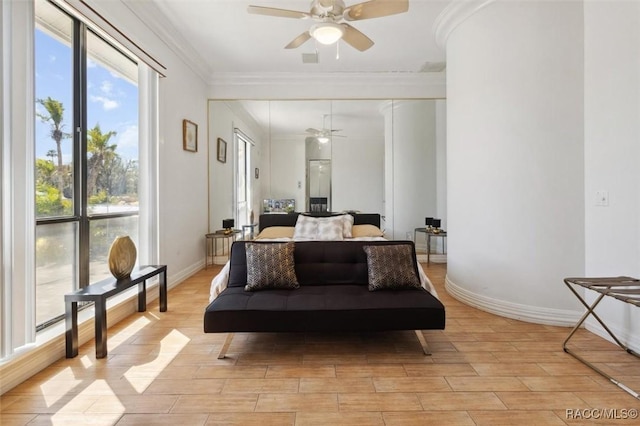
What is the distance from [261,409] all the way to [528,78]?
3.41m

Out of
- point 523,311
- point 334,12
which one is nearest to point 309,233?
point 523,311

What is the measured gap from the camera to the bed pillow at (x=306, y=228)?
4416 mm

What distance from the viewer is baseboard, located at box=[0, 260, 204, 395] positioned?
193 cm

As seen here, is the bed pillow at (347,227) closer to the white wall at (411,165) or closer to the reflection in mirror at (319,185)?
the reflection in mirror at (319,185)

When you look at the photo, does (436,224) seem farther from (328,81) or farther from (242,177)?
(242,177)

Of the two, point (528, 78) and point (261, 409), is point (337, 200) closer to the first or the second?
point (528, 78)

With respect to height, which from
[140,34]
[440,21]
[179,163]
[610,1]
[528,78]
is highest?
[440,21]

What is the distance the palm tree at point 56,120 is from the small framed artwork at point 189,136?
6.13 feet

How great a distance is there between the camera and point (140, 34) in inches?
131

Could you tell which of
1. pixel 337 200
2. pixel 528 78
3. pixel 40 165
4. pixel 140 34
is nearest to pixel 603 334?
pixel 528 78

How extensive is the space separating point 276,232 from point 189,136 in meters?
1.85

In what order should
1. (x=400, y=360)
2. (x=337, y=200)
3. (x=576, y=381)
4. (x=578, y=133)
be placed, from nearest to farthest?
(x=576, y=381), (x=400, y=360), (x=578, y=133), (x=337, y=200)

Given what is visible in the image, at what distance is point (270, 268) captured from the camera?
2.70m

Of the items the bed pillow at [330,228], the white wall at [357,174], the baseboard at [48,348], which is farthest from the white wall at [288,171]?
the baseboard at [48,348]
